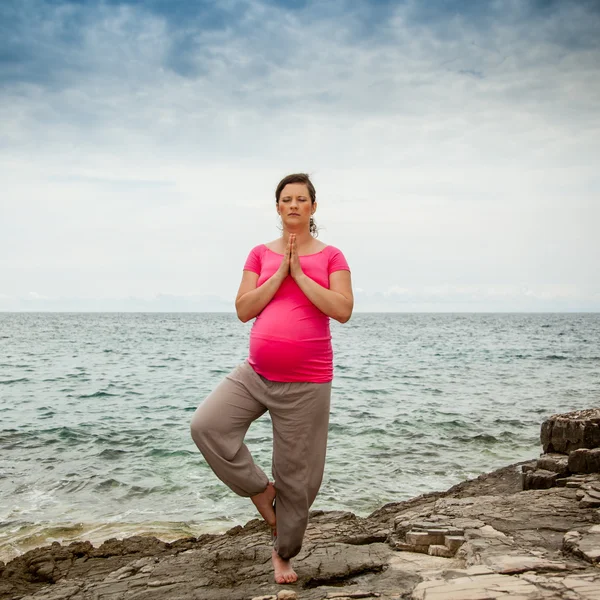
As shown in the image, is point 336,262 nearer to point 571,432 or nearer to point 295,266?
point 295,266

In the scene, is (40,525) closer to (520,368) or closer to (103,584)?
(103,584)

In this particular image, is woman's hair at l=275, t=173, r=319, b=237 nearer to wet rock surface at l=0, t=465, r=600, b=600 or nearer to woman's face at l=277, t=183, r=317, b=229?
woman's face at l=277, t=183, r=317, b=229

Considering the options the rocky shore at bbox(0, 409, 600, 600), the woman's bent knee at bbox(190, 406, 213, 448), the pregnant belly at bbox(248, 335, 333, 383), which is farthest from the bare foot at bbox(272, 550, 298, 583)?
the pregnant belly at bbox(248, 335, 333, 383)

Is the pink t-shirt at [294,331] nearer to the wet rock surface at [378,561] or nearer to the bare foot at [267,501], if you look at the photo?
the bare foot at [267,501]

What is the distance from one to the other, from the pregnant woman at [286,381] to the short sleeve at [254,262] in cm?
5

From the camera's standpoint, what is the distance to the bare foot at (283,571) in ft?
12.5

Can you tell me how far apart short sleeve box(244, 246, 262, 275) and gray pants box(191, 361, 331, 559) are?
1.99ft

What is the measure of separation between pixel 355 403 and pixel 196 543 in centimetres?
1020

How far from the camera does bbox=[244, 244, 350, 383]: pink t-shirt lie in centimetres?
357

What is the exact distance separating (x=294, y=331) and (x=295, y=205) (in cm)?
80

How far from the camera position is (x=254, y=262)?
3.84 m

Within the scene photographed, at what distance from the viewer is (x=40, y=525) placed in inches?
279

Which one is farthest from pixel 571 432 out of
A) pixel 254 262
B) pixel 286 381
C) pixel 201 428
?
pixel 201 428

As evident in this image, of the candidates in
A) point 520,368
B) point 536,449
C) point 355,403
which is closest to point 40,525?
point 536,449
